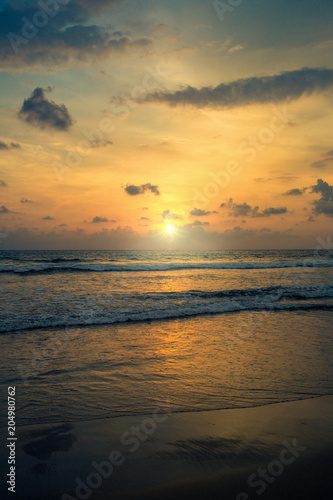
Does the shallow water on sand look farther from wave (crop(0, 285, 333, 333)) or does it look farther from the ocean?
wave (crop(0, 285, 333, 333))

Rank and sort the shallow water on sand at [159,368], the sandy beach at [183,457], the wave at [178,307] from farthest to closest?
the wave at [178,307] → the shallow water on sand at [159,368] → the sandy beach at [183,457]

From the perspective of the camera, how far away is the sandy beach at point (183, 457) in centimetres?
326

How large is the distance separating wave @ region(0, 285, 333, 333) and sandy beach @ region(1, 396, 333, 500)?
7.50 m

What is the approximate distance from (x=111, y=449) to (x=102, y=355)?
409cm

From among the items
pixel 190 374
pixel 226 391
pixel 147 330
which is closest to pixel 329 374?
pixel 226 391

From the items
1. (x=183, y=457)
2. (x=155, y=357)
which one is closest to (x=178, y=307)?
(x=155, y=357)

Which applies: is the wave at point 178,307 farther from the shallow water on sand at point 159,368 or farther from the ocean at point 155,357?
the shallow water on sand at point 159,368

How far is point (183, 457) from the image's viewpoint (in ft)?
12.5

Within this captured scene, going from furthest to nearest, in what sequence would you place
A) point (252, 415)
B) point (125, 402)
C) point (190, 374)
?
point (190, 374), point (125, 402), point (252, 415)

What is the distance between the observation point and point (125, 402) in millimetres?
5371

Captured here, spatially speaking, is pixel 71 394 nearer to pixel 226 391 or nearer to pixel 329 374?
pixel 226 391

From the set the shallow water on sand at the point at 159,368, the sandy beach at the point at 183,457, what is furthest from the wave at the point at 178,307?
the sandy beach at the point at 183,457

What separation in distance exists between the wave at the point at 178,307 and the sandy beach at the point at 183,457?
24.6ft

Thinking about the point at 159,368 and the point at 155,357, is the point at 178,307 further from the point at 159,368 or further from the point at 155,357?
the point at 159,368
